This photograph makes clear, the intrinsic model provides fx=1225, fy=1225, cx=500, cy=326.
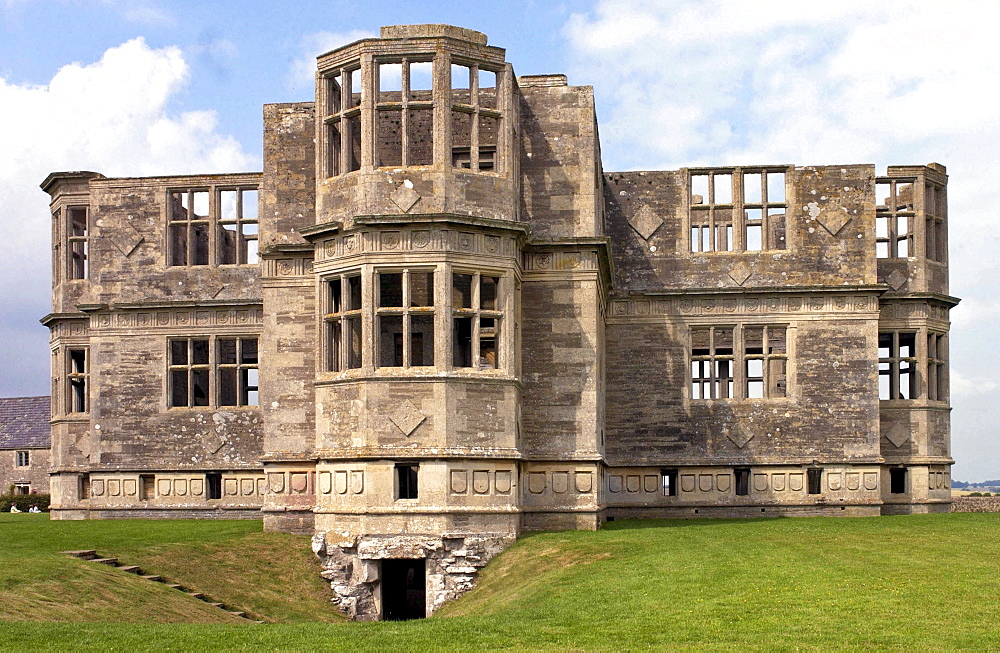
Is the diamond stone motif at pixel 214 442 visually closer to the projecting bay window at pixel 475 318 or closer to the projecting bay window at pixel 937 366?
the projecting bay window at pixel 475 318

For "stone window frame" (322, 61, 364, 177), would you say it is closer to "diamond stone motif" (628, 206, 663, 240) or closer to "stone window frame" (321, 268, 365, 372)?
"stone window frame" (321, 268, 365, 372)

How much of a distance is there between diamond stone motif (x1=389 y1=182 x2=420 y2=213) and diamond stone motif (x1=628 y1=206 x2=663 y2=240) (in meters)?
11.2

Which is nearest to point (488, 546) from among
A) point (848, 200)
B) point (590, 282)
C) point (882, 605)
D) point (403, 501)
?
point (403, 501)

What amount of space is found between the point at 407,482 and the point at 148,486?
14.2 m

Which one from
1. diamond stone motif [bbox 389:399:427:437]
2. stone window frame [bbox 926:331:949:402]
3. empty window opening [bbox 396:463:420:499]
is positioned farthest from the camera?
stone window frame [bbox 926:331:949:402]

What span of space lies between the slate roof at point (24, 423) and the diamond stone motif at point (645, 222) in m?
37.4

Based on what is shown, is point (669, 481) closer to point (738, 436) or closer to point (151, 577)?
point (738, 436)

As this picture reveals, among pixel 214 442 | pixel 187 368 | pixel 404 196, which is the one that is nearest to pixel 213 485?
pixel 214 442

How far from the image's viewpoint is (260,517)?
3459 cm

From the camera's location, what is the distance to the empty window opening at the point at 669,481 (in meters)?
33.4

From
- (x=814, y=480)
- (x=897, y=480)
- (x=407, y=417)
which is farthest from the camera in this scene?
(x=897, y=480)

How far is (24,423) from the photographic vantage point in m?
62.7

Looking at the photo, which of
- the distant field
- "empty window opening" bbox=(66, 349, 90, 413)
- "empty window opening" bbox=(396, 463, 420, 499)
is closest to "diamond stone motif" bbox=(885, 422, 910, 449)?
the distant field

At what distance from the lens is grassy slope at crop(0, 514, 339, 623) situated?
17391 millimetres
